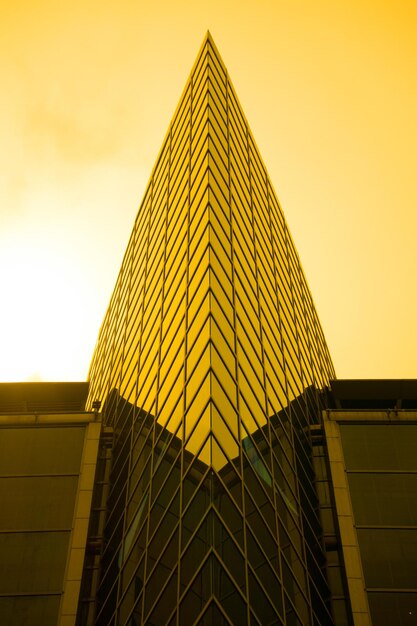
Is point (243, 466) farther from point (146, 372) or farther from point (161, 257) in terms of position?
point (161, 257)

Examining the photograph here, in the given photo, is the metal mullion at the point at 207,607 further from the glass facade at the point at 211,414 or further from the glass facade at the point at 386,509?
the glass facade at the point at 386,509

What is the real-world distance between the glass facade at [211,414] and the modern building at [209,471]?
108 mm

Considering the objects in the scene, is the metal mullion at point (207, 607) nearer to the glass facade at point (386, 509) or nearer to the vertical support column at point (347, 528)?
the vertical support column at point (347, 528)

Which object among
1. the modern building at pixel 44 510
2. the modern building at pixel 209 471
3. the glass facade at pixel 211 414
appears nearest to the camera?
the glass facade at pixel 211 414

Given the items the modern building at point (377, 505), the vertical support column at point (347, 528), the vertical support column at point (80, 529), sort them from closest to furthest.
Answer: the vertical support column at point (80, 529), the vertical support column at point (347, 528), the modern building at point (377, 505)

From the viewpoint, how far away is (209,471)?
25062 millimetres

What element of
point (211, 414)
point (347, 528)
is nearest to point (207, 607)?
point (211, 414)

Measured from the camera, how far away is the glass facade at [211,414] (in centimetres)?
2488

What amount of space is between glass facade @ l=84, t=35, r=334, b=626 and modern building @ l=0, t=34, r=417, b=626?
0.11m

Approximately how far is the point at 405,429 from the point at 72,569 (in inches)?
718

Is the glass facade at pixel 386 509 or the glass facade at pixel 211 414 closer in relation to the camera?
the glass facade at pixel 211 414

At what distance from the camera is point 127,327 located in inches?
1807

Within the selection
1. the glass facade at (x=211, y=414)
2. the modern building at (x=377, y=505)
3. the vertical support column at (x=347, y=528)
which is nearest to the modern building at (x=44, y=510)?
the glass facade at (x=211, y=414)

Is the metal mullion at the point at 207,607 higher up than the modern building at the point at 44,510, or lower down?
lower down
